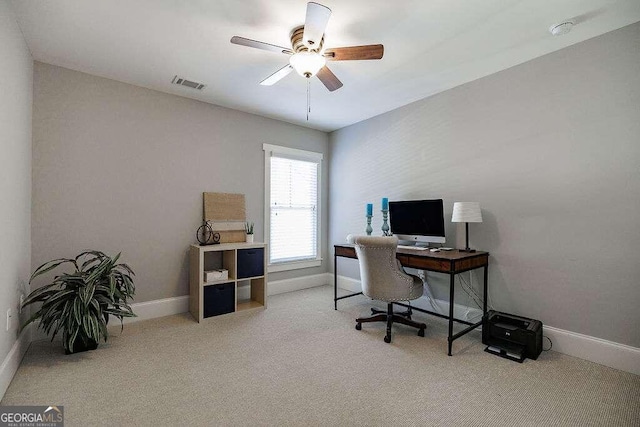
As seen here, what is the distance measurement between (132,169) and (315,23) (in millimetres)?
2528

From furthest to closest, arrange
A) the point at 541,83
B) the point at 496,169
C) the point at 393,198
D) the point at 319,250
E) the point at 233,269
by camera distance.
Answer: the point at 319,250
the point at 393,198
the point at 233,269
the point at 496,169
the point at 541,83

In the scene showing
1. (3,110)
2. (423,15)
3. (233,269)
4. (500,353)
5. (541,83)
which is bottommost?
(500,353)

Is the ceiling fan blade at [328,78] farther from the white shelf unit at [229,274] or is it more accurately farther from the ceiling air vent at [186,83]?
the white shelf unit at [229,274]

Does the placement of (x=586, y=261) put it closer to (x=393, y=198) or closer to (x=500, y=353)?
(x=500, y=353)

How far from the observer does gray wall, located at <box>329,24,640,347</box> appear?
7.21ft

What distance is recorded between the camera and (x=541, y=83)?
102 inches

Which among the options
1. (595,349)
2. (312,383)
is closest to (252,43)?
(312,383)

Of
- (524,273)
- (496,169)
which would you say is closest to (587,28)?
(496,169)

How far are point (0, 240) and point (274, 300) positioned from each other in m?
2.72

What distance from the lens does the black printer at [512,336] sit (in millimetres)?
2342

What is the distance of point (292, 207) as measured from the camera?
4.45 metres

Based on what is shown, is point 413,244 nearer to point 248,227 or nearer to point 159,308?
point 248,227

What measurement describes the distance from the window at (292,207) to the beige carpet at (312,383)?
166cm

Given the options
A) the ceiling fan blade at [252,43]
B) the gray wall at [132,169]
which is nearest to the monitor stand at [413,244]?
the gray wall at [132,169]
